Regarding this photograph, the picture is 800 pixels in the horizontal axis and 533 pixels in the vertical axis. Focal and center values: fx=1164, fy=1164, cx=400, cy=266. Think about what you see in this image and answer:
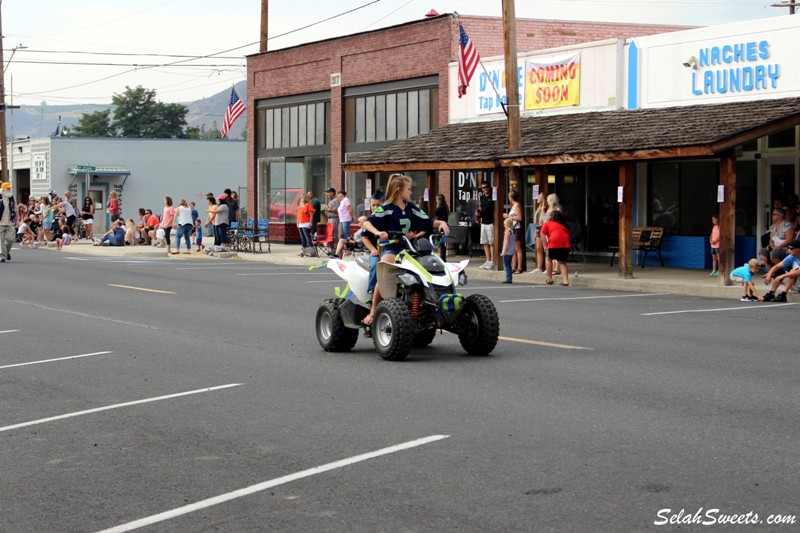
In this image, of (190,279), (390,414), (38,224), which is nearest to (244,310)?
(190,279)

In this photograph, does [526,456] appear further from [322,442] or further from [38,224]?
[38,224]

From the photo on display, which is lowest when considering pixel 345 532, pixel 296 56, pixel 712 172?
pixel 345 532

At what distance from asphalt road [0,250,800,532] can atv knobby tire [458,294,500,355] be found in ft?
0.48

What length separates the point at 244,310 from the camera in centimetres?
1731

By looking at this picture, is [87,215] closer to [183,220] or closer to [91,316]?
[183,220]

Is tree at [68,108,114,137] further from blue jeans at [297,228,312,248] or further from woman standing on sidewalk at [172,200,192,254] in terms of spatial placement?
blue jeans at [297,228,312,248]

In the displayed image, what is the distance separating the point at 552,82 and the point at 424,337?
1782 cm

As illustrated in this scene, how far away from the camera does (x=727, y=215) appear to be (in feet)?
68.9

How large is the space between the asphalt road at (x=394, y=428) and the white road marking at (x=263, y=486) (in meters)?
0.02

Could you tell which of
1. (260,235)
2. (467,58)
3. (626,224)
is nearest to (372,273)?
(626,224)

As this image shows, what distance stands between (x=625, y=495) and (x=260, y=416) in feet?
11.2

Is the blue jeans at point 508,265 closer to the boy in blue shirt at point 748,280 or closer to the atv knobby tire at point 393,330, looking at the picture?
the boy in blue shirt at point 748,280

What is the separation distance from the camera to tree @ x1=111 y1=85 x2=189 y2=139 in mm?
146375

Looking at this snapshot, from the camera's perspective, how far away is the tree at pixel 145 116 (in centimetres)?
14638
